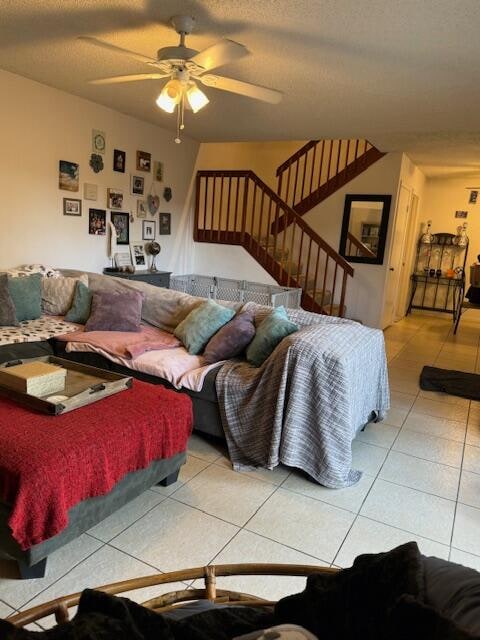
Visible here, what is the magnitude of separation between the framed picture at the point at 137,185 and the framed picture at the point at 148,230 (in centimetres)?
38

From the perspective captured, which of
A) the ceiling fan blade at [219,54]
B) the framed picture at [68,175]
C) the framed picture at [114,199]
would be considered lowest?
the framed picture at [114,199]

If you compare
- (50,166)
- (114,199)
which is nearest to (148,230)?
(114,199)

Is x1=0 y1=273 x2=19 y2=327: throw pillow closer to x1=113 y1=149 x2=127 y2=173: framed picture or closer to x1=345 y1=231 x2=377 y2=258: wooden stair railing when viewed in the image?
x1=113 y1=149 x2=127 y2=173: framed picture

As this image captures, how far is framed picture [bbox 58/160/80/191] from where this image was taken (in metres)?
4.49

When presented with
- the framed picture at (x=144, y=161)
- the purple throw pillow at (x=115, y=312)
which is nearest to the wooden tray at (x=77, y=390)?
the purple throw pillow at (x=115, y=312)

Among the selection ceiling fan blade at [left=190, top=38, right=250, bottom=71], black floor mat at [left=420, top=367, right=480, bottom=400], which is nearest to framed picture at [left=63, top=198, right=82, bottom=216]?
ceiling fan blade at [left=190, top=38, right=250, bottom=71]

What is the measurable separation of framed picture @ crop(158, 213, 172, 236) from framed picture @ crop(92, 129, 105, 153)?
1262 millimetres

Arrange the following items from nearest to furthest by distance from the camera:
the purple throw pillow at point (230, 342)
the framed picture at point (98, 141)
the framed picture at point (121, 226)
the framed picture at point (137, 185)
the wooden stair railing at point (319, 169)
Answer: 1. the purple throw pillow at point (230, 342)
2. the framed picture at point (98, 141)
3. the framed picture at point (121, 226)
4. the framed picture at point (137, 185)
5. the wooden stair railing at point (319, 169)

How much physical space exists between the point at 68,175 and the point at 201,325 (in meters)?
2.50

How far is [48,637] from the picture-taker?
74 cm

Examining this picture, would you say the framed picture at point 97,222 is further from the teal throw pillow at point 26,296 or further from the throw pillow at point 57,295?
the teal throw pillow at point 26,296

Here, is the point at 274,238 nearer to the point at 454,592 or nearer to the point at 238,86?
the point at 238,86

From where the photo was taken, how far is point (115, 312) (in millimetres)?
3656

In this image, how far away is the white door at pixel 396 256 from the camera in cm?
621
